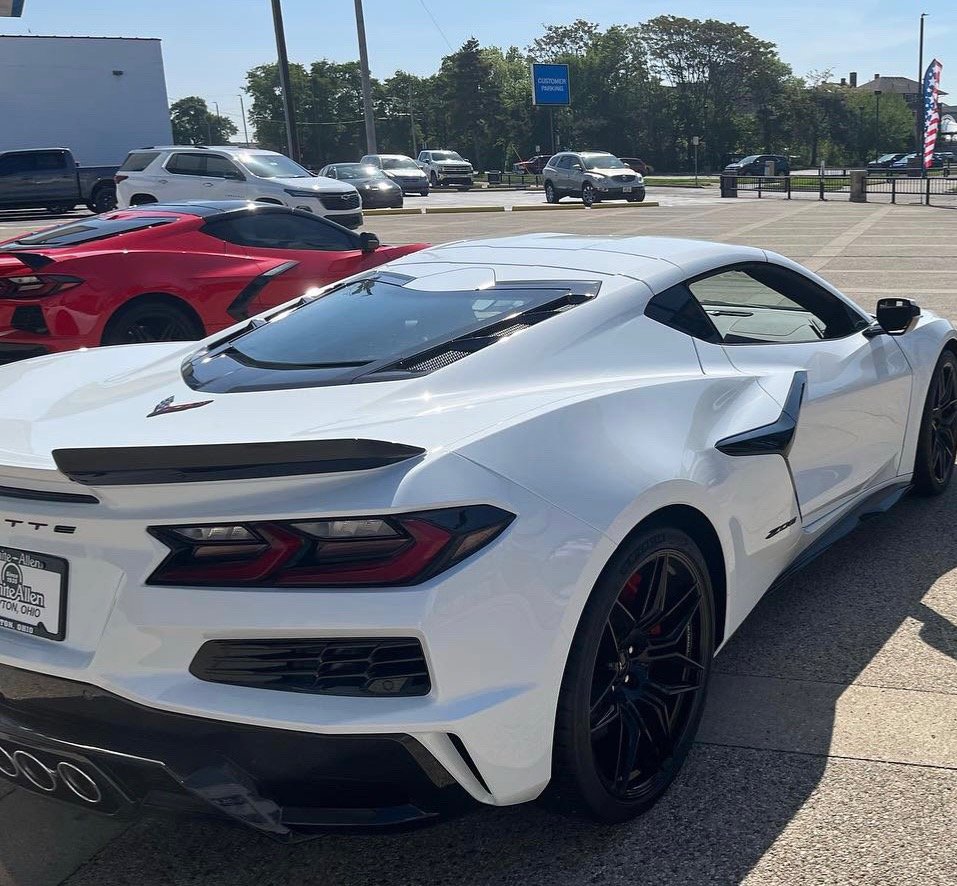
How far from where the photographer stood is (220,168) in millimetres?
20406

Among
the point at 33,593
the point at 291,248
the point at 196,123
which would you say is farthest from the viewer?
the point at 196,123

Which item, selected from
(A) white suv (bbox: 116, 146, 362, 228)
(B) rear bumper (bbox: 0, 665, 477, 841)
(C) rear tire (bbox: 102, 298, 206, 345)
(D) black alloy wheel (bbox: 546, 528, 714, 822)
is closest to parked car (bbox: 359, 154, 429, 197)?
(A) white suv (bbox: 116, 146, 362, 228)

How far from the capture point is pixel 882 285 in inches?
481

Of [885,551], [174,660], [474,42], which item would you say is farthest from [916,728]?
[474,42]

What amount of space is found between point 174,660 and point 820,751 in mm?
1753

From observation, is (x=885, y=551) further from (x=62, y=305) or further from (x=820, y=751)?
(x=62, y=305)

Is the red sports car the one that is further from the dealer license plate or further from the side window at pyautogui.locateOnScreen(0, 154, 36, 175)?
the side window at pyautogui.locateOnScreen(0, 154, 36, 175)

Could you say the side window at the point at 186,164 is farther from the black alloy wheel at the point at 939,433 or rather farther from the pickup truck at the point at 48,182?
the black alloy wheel at the point at 939,433

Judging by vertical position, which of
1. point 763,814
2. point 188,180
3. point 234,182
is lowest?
point 763,814

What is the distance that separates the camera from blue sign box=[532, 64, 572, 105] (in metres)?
75.4

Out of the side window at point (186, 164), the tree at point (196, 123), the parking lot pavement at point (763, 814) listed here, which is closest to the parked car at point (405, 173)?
the side window at point (186, 164)

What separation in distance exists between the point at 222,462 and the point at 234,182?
1901cm

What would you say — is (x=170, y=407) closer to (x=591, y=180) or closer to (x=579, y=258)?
(x=579, y=258)

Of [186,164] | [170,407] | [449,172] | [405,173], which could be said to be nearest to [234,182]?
[186,164]
